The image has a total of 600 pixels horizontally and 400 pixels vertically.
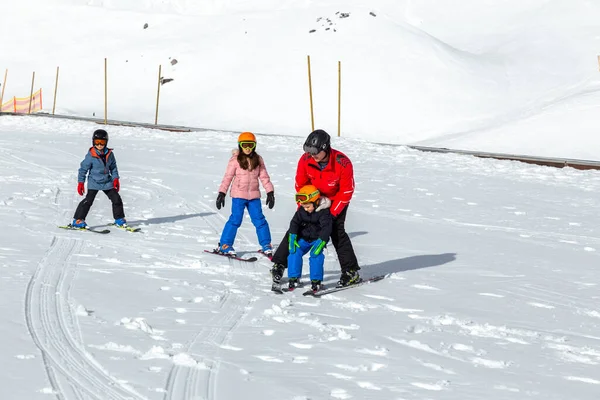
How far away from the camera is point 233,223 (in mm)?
10242

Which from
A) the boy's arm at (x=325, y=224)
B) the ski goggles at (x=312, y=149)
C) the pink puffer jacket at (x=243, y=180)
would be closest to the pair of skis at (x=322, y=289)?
the boy's arm at (x=325, y=224)

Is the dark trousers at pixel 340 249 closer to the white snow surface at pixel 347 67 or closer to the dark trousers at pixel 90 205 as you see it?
the dark trousers at pixel 90 205

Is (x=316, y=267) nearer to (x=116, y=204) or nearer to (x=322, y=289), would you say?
(x=322, y=289)

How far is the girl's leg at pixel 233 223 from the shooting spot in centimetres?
1023

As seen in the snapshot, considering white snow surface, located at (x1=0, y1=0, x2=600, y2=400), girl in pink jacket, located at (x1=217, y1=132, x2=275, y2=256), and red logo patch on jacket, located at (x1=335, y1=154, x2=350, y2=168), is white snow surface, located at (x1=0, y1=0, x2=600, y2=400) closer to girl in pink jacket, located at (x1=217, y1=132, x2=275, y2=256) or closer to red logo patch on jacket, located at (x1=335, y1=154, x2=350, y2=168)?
girl in pink jacket, located at (x1=217, y1=132, x2=275, y2=256)

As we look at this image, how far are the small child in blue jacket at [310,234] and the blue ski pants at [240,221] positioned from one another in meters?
1.78

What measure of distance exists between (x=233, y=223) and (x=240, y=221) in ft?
0.35

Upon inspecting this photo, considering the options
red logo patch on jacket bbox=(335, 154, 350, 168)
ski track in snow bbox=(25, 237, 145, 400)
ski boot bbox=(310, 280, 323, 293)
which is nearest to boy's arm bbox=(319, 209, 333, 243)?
ski boot bbox=(310, 280, 323, 293)

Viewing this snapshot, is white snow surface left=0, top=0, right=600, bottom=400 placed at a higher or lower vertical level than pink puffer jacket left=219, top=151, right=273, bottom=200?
lower

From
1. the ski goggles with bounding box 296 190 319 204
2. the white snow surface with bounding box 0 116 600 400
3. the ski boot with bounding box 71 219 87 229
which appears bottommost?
the white snow surface with bounding box 0 116 600 400

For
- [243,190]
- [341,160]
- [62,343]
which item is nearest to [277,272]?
[341,160]

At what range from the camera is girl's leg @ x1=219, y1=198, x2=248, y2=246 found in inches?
403

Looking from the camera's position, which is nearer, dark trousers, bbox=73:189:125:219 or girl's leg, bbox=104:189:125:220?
dark trousers, bbox=73:189:125:219

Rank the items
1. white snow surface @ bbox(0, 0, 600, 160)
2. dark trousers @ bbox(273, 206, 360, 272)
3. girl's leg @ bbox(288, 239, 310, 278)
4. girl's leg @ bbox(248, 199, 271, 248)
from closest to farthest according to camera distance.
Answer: girl's leg @ bbox(288, 239, 310, 278) < dark trousers @ bbox(273, 206, 360, 272) < girl's leg @ bbox(248, 199, 271, 248) < white snow surface @ bbox(0, 0, 600, 160)
